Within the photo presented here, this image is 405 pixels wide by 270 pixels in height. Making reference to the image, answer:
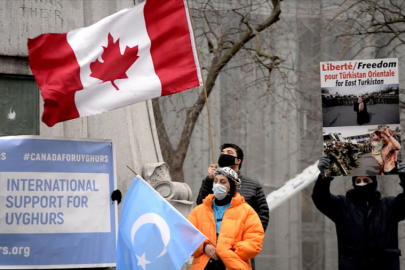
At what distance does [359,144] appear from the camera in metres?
6.83

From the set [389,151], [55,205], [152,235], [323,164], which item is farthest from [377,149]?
[55,205]

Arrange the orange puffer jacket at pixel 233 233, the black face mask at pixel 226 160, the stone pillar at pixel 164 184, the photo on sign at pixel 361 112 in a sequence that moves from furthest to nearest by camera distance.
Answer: the stone pillar at pixel 164 184 < the black face mask at pixel 226 160 < the photo on sign at pixel 361 112 < the orange puffer jacket at pixel 233 233

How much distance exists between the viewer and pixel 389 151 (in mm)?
6746

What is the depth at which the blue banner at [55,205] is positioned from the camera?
20.8ft

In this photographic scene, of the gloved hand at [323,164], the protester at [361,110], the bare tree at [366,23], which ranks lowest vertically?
the gloved hand at [323,164]

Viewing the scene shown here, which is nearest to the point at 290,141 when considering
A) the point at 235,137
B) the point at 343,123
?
the point at 235,137

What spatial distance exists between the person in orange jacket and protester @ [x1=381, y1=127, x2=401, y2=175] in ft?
4.00

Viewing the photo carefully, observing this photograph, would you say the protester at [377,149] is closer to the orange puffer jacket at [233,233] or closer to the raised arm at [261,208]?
the raised arm at [261,208]

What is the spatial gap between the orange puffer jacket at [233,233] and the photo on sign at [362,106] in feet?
3.78

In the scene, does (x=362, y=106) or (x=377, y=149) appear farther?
(x=362, y=106)

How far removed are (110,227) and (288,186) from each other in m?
8.29

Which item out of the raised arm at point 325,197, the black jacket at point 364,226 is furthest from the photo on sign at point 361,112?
the black jacket at point 364,226

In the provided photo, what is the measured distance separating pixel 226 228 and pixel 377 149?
1503mm

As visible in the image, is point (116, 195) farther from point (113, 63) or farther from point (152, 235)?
point (113, 63)
